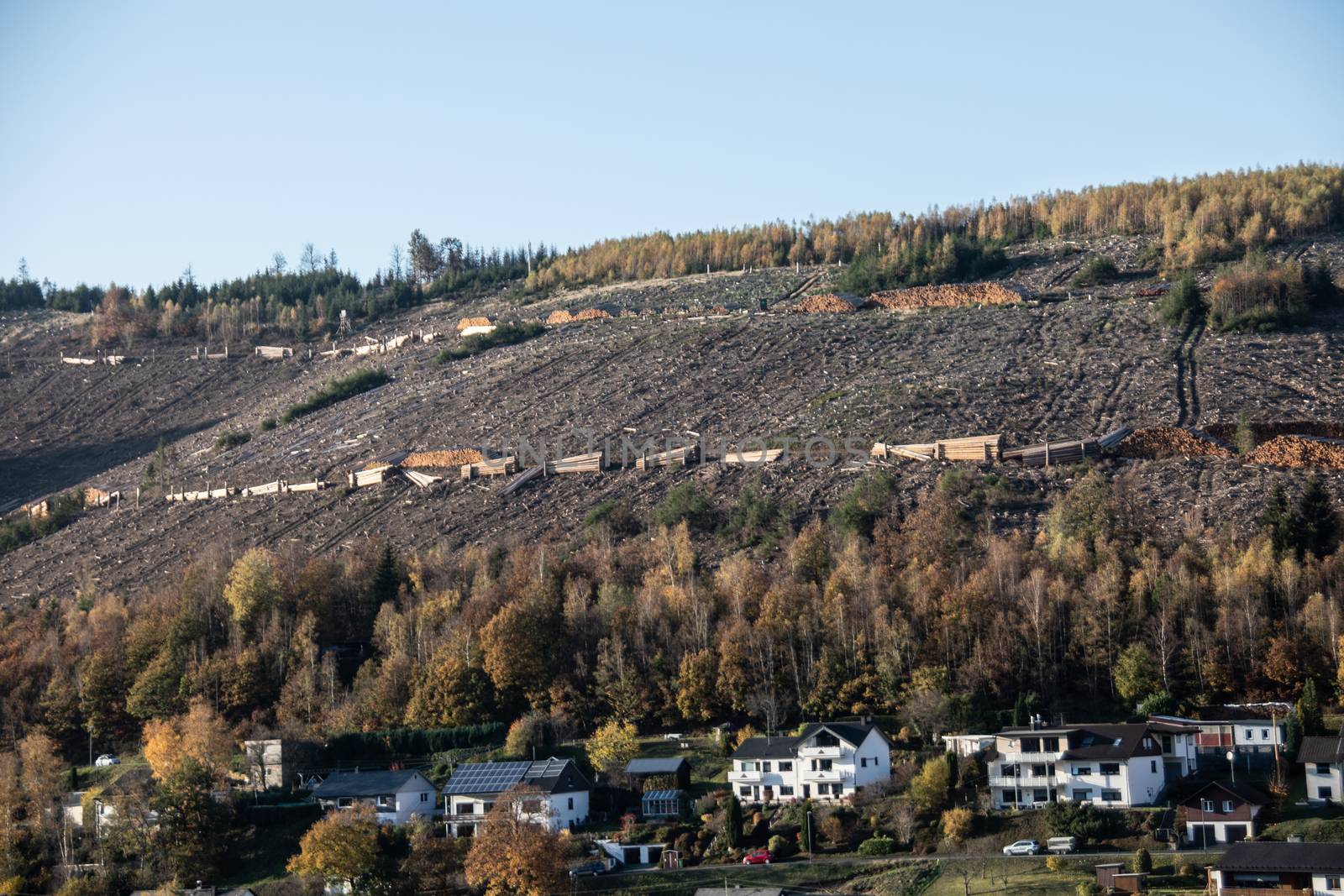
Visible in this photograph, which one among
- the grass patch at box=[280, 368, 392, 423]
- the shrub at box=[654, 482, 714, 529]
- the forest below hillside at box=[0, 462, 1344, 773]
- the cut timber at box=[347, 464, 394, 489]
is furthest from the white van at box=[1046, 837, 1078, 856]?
the grass patch at box=[280, 368, 392, 423]

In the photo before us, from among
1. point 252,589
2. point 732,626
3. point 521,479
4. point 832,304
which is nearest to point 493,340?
point 832,304

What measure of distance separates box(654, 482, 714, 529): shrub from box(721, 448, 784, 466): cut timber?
4953 millimetres

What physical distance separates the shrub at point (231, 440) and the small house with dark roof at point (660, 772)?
5566cm

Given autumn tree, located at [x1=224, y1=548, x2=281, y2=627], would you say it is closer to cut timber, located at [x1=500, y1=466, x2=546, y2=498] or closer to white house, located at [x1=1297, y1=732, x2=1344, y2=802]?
cut timber, located at [x1=500, y1=466, x2=546, y2=498]

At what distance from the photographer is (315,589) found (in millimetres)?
70688

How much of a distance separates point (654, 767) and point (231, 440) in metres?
57.1

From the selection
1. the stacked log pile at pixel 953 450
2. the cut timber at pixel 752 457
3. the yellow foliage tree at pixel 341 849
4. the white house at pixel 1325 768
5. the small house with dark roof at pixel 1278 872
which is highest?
the cut timber at pixel 752 457

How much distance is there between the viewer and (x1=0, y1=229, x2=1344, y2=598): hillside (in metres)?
77.3

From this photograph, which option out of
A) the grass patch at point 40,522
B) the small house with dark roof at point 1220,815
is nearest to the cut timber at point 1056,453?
the small house with dark roof at point 1220,815

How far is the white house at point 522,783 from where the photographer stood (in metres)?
50.7

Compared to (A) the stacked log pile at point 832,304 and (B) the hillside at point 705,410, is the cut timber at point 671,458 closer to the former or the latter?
(B) the hillside at point 705,410

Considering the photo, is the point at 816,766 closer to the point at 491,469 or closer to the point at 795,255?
the point at 491,469

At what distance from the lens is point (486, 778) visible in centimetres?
5356

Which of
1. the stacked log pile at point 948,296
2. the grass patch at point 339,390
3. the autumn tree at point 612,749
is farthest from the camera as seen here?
the grass patch at point 339,390
